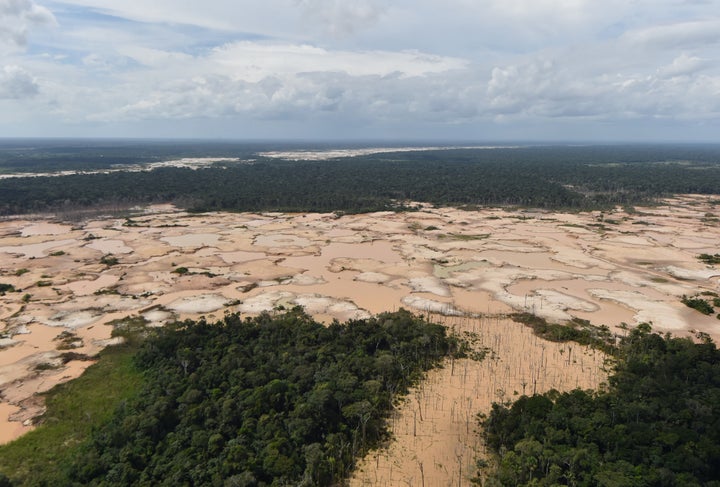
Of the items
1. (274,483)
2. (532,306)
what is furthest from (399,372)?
(532,306)

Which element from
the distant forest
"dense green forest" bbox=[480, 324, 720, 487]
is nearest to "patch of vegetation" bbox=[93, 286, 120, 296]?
"dense green forest" bbox=[480, 324, 720, 487]

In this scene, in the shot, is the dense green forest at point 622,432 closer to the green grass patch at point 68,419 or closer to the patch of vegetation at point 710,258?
the green grass patch at point 68,419

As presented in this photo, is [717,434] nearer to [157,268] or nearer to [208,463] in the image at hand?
[208,463]

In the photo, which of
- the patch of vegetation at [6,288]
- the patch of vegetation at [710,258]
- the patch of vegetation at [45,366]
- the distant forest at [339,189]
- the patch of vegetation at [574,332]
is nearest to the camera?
the patch of vegetation at [45,366]

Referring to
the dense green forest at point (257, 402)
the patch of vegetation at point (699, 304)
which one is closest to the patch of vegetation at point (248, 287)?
the dense green forest at point (257, 402)

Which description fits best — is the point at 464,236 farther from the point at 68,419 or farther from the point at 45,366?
the point at 68,419
